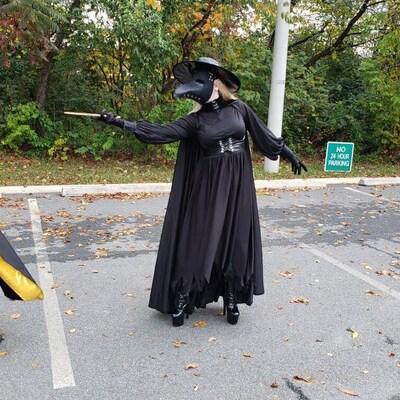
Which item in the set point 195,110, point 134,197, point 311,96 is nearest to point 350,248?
point 195,110

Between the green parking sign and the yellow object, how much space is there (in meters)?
10.4

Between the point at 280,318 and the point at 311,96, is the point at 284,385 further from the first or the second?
the point at 311,96

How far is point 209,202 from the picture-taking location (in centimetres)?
385

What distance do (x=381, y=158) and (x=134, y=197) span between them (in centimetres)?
964

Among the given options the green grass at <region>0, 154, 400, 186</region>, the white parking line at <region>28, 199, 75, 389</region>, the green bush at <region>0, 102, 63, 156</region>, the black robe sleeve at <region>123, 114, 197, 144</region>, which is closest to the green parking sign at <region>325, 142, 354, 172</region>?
the green grass at <region>0, 154, 400, 186</region>

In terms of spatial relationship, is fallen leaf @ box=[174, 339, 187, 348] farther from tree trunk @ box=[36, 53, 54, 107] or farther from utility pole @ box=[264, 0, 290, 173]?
tree trunk @ box=[36, 53, 54, 107]

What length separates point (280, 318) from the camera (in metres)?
4.27

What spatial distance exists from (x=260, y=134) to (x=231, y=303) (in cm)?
138

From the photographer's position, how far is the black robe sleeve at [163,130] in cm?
367

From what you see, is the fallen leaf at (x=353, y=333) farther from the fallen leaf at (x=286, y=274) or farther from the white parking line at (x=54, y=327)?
the white parking line at (x=54, y=327)

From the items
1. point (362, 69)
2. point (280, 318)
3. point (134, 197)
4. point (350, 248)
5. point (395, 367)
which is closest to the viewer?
point (395, 367)

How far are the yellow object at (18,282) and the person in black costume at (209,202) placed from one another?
101 cm

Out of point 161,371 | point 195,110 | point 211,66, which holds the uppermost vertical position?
point 211,66

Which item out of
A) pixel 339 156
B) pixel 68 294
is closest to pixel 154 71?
pixel 339 156
